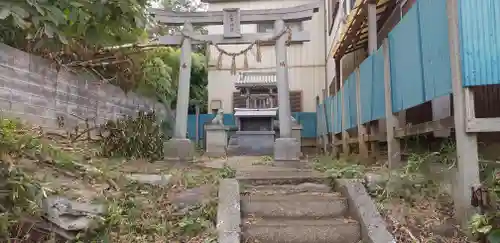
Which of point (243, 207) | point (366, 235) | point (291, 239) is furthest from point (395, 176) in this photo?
point (243, 207)

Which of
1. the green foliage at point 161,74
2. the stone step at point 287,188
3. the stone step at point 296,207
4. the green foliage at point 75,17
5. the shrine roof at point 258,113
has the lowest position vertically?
the stone step at point 296,207

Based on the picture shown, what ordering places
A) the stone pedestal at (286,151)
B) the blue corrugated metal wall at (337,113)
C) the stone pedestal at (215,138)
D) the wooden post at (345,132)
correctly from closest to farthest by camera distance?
1. the stone pedestal at (286,151)
2. the wooden post at (345,132)
3. the blue corrugated metal wall at (337,113)
4. the stone pedestal at (215,138)

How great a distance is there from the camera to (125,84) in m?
12.1

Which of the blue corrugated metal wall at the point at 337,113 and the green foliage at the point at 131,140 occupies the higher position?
the blue corrugated metal wall at the point at 337,113

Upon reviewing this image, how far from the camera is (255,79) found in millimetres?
16922

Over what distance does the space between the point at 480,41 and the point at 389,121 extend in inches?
89.4

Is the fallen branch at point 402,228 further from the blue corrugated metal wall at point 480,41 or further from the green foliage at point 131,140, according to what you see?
the green foliage at point 131,140

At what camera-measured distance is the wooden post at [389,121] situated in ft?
18.1

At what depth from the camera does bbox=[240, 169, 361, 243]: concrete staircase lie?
4.14 metres

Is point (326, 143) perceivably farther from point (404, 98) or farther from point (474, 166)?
point (474, 166)

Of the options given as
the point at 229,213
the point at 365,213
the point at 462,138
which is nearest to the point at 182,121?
the point at 229,213

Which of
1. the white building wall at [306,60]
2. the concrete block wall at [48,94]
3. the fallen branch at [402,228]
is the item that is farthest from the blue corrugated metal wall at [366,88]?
the white building wall at [306,60]

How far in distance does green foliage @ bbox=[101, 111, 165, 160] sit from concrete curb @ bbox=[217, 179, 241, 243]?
13.2 ft

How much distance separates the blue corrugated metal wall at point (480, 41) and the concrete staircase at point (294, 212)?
74.1 inches
